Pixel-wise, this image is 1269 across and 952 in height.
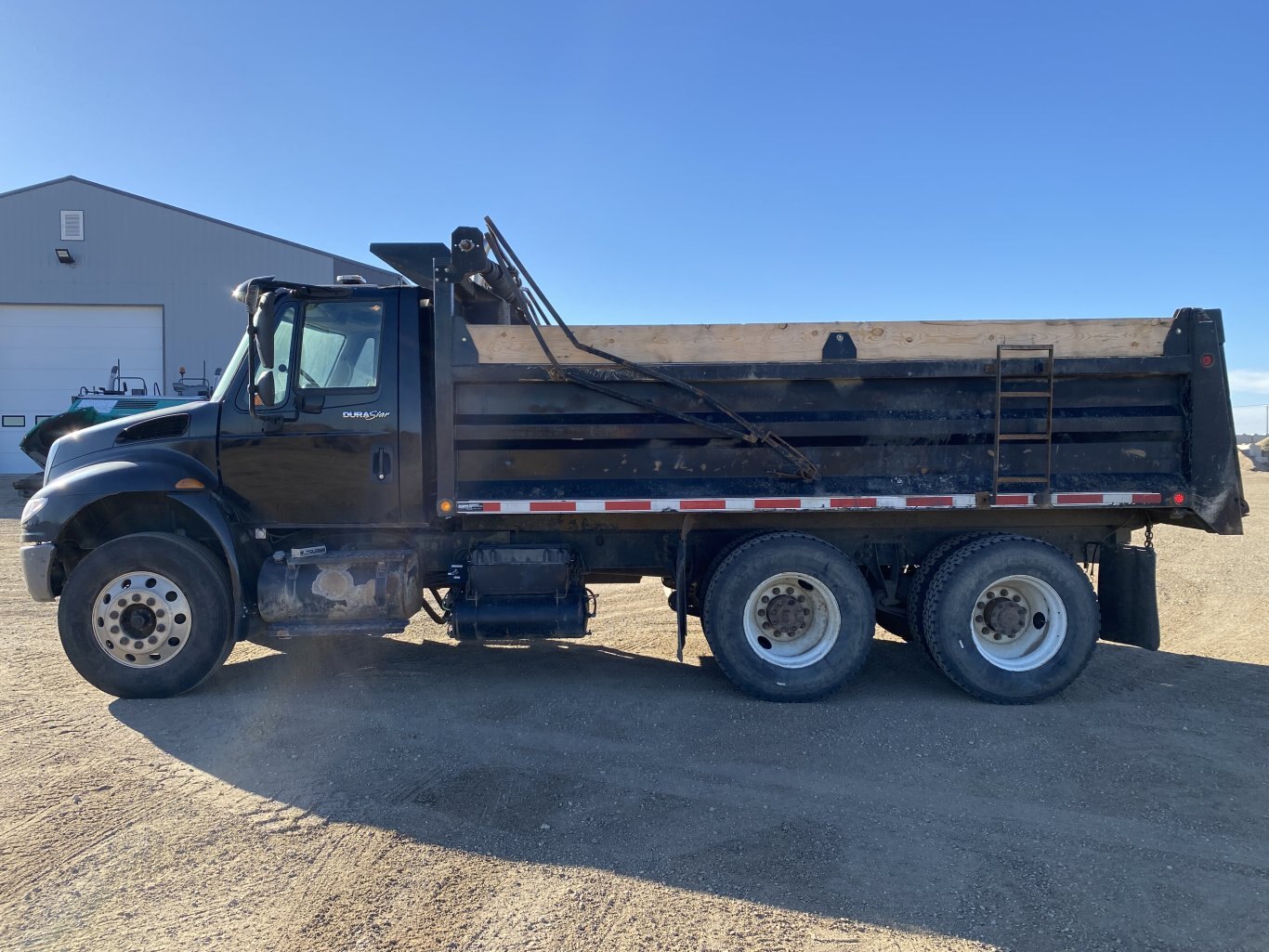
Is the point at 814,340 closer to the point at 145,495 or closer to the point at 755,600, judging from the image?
the point at 755,600

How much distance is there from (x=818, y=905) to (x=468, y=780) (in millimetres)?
1918

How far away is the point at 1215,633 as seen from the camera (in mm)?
7102

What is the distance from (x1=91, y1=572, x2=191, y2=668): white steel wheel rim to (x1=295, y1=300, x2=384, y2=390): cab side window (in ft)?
5.44

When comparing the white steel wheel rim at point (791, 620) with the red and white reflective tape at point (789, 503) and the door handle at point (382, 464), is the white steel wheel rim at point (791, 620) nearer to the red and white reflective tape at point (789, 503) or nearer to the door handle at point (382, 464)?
the red and white reflective tape at point (789, 503)

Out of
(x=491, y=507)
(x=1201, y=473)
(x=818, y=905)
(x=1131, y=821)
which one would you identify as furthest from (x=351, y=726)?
(x=1201, y=473)

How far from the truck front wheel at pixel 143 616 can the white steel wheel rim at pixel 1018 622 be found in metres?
5.20

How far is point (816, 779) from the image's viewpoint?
4.13m

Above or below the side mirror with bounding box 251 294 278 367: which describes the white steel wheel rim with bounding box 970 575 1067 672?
below

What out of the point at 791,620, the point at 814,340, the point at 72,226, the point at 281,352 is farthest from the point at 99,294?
the point at 791,620

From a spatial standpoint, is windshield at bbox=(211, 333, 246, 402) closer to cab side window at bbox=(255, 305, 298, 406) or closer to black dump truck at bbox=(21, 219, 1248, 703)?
black dump truck at bbox=(21, 219, 1248, 703)

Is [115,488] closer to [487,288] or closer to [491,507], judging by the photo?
[491,507]

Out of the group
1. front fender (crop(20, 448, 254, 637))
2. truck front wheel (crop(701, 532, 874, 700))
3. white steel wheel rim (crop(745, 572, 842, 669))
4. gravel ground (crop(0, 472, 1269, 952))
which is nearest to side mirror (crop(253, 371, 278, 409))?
front fender (crop(20, 448, 254, 637))

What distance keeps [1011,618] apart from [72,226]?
94.6 ft

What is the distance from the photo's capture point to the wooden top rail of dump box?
5.18 meters
